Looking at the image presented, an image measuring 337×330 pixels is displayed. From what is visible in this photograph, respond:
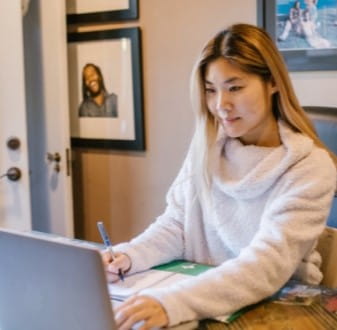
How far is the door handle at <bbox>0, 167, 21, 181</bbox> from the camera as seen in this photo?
9.09ft

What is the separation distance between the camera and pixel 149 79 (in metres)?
2.84

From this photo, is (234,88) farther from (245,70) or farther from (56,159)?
(56,159)

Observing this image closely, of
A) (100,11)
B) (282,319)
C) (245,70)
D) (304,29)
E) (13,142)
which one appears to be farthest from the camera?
(100,11)

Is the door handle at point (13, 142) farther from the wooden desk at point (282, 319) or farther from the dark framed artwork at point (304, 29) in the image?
the wooden desk at point (282, 319)

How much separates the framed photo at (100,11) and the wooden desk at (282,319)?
6.40 ft

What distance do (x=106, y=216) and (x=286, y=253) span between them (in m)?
1.99

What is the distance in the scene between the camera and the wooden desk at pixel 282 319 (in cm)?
107

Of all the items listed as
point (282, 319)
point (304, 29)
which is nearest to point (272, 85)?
point (282, 319)

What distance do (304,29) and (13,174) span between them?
4.79ft

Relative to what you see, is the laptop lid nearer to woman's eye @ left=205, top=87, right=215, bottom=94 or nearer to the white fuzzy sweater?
the white fuzzy sweater

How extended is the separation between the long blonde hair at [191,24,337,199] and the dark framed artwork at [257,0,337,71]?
1012 mm

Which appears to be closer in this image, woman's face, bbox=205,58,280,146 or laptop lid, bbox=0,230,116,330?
laptop lid, bbox=0,230,116,330

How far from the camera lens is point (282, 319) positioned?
110 centimetres

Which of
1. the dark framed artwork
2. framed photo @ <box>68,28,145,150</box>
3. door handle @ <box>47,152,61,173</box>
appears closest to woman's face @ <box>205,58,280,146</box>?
the dark framed artwork
